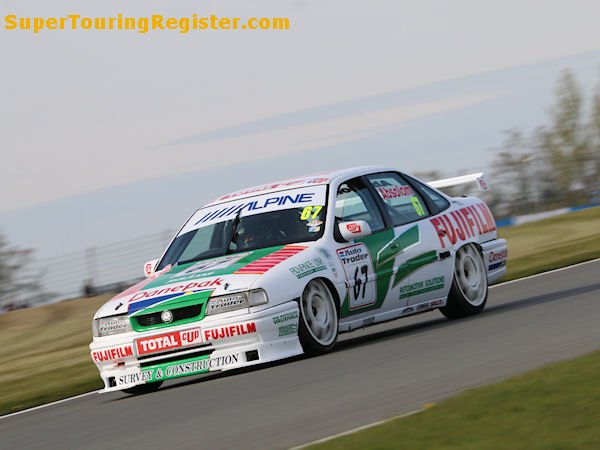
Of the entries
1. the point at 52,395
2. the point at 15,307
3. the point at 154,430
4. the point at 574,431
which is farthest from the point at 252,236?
the point at 15,307

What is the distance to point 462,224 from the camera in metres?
11.9

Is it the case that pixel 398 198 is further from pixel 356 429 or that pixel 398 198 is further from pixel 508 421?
pixel 508 421

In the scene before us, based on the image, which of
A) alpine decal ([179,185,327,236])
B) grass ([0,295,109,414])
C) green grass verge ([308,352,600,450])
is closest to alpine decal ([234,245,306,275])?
alpine decal ([179,185,327,236])

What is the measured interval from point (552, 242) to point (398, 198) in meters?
13.0

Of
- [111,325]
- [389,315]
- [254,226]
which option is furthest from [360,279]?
[111,325]

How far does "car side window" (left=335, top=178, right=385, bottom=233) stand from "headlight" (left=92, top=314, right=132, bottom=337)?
2179 millimetres

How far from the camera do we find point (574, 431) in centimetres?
523

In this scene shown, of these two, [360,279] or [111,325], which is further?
[360,279]

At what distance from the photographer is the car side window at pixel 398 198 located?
11.1 metres

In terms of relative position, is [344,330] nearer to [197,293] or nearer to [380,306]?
[380,306]

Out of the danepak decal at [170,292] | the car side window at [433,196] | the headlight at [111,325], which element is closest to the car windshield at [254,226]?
the danepak decal at [170,292]

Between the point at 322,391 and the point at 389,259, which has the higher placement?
the point at 389,259

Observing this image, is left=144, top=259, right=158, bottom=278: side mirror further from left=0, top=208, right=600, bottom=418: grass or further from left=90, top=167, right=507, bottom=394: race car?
left=0, top=208, right=600, bottom=418: grass

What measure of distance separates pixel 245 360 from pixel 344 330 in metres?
1.18
